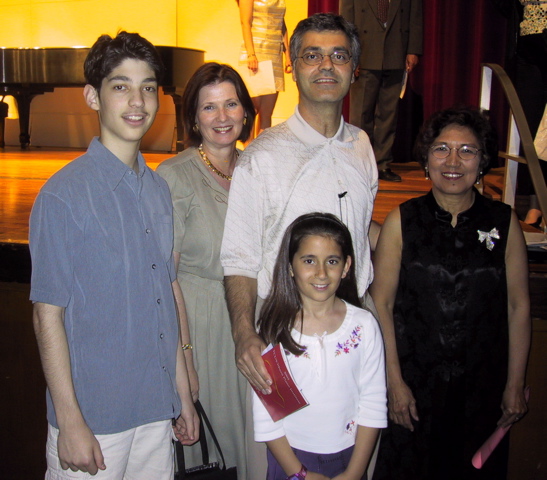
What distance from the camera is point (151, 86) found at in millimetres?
1480

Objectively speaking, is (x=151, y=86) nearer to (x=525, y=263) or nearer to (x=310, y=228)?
(x=310, y=228)

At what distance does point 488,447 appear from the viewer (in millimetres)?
1917

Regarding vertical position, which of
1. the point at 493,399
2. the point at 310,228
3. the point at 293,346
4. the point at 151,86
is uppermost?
the point at 151,86

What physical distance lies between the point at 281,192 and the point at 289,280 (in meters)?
0.24

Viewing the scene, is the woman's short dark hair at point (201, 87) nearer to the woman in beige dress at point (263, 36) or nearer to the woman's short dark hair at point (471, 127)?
the woman's short dark hair at point (471, 127)

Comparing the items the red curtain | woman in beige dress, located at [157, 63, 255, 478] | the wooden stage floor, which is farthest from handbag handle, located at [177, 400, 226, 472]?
the red curtain

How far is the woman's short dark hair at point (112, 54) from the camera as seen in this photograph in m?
1.43

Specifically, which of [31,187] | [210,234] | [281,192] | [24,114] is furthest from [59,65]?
[281,192]

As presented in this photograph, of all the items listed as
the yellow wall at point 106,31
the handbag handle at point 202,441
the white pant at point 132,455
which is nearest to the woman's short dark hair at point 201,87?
the handbag handle at point 202,441

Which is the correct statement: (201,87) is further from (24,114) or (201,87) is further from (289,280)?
(24,114)

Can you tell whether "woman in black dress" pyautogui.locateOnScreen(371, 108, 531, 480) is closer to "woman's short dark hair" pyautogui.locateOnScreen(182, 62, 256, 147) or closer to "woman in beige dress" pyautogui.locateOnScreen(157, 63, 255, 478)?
"woman in beige dress" pyautogui.locateOnScreen(157, 63, 255, 478)

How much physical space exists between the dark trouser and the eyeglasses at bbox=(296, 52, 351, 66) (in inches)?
112

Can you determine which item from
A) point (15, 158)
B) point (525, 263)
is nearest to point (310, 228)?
point (525, 263)

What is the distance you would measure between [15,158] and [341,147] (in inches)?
219
